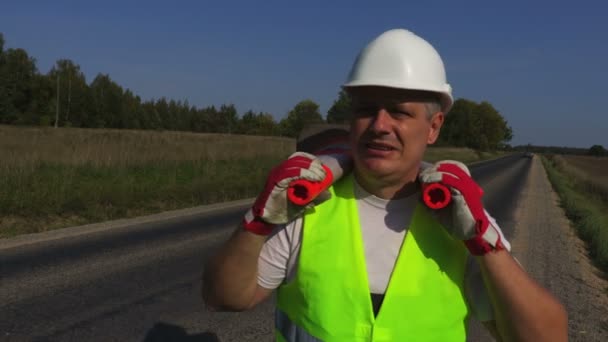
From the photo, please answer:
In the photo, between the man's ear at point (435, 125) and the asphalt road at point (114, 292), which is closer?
the man's ear at point (435, 125)

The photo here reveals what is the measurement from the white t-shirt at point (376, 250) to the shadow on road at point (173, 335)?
270 cm

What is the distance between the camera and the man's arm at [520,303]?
4.96ft

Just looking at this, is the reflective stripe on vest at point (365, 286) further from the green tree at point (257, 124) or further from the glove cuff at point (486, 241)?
the green tree at point (257, 124)

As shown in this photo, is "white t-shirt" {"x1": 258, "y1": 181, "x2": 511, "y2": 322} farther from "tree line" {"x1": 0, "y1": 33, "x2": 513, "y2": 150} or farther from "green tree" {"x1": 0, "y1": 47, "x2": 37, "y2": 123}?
"green tree" {"x1": 0, "y1": 47, "x2": 37, "y2": 123}

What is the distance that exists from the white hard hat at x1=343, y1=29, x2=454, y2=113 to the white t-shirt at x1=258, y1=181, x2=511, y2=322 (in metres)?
0.37

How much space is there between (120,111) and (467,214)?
68.8m

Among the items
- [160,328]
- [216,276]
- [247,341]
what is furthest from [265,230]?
[160,328]

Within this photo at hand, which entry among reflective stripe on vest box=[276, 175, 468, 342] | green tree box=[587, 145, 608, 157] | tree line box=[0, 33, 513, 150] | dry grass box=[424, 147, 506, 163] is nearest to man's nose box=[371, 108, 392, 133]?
reflective stripe on vest box=[276, 175, 468, 342]

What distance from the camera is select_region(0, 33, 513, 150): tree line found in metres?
47.8

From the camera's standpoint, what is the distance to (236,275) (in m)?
1.68

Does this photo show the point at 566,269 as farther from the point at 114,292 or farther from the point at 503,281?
the point at 503,281

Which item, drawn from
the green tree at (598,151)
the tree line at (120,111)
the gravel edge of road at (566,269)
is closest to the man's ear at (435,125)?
the gravel edge of road at (566,269)

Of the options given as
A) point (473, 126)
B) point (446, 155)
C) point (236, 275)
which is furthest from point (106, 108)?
point (236, 275)

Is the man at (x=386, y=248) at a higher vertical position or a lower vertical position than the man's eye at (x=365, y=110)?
lower
